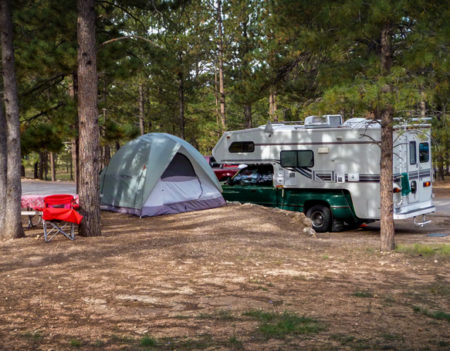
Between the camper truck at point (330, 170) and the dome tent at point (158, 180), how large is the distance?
115 cm

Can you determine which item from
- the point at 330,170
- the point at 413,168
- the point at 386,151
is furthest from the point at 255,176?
the point at 386,151

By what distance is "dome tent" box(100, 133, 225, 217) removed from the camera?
46.8ft

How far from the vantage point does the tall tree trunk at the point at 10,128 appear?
10.1m

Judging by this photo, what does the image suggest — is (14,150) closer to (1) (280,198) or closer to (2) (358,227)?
(1) (280,198)

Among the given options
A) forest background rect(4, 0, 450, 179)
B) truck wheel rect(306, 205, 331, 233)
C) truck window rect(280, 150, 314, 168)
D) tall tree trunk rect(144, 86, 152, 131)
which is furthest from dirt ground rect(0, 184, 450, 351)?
tall tree trunk rect(144, 86, 152, 131)

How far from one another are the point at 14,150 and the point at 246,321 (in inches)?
270

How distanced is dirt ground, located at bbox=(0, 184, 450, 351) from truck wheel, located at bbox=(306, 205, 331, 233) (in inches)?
93.6

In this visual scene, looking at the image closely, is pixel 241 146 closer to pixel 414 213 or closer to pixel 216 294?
pixel 414 213

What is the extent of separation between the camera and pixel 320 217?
13.4 meters

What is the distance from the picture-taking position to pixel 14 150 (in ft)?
33.5

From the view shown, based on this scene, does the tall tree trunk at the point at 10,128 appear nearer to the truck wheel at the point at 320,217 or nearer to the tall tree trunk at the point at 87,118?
the tall tree trunk at the point at 87,118

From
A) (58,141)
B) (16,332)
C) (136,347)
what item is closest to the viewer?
(136,347)

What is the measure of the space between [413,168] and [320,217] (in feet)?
8.37

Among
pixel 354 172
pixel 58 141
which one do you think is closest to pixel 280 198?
pixel 354 172
